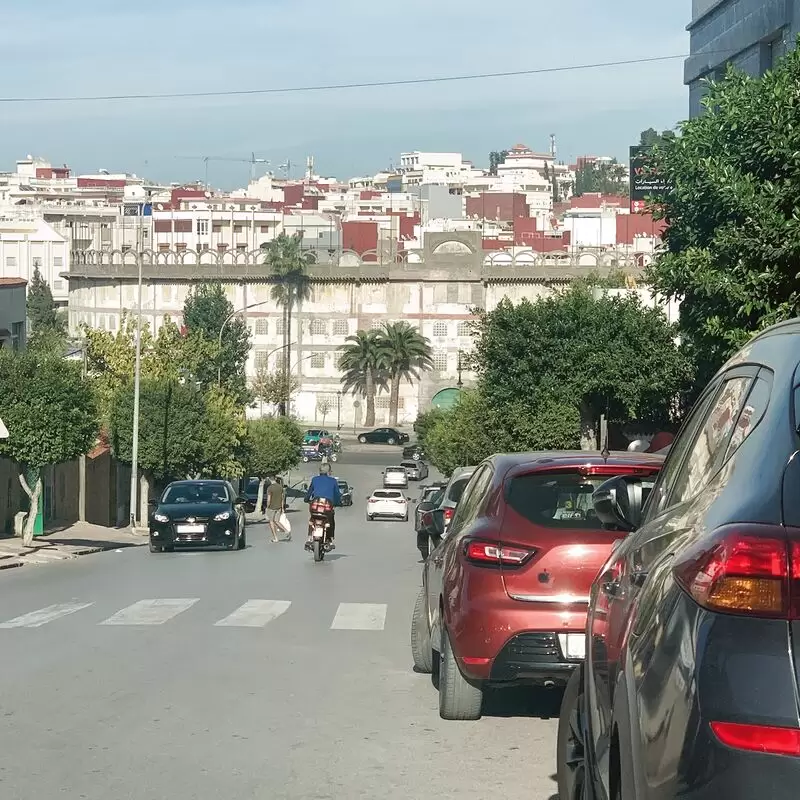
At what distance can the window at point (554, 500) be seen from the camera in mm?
8453

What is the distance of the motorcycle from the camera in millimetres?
26156

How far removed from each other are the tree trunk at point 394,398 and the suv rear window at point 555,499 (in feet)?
360

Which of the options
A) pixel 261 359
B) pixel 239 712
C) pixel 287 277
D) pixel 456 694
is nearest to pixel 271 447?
pixel 261 359

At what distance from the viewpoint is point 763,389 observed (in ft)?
12.2

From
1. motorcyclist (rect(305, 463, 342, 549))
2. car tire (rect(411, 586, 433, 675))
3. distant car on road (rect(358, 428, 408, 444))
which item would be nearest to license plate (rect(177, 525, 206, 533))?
motorcyclist (rect(305, 463, 342, 549))

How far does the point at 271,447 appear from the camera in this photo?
263 feet

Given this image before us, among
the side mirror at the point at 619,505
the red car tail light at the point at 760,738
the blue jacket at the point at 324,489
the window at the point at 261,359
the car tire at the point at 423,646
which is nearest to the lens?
the red car tail light at the point at 760,738

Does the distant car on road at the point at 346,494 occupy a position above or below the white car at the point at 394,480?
below

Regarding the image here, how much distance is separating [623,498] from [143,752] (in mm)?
3422

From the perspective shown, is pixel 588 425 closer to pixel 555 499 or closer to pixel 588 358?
pixel 588 358

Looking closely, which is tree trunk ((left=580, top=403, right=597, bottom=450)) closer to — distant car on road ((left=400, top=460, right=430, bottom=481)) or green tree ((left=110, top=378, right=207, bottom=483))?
green tree ((left=110, top=378, right=207, bottom=483))

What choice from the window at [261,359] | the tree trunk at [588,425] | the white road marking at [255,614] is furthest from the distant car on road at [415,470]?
the white road marking at [255,614]

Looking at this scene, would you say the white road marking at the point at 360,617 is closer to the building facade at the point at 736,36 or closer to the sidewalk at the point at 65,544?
the sidewalk at the point at 65,544

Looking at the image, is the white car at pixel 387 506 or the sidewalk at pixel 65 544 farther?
the white car at pixel 387 506
